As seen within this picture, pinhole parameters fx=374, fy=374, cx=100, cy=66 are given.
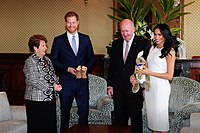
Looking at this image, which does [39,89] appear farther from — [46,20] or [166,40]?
[46,20]

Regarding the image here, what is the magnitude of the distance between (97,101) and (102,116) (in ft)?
1.47

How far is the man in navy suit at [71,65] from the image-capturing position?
3592mm

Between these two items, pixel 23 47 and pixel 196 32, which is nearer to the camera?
pixel 196 32

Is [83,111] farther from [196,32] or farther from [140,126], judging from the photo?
[196,32]

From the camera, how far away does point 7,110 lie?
3922 millimetres

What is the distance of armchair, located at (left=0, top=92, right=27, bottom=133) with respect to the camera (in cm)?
351

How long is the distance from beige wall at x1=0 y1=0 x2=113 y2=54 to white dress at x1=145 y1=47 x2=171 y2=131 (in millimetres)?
4479

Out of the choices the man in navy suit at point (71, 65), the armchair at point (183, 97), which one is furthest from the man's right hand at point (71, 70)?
the armchair at point (183, 97)

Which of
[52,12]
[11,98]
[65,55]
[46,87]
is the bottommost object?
[11,98]

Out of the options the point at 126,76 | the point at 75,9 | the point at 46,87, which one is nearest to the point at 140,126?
the point at 126,76

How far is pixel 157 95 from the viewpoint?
130 inches

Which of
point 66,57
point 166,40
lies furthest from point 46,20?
point 166,40

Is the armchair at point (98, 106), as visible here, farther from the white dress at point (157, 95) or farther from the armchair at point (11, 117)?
the white dress at point (157, 95)

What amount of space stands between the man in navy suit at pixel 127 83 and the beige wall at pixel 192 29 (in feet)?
13.3
